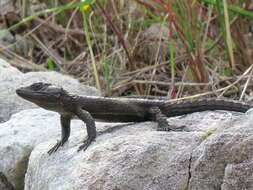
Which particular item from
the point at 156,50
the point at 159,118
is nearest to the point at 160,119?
the point at 159,118

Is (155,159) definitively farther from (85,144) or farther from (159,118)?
(159,118)

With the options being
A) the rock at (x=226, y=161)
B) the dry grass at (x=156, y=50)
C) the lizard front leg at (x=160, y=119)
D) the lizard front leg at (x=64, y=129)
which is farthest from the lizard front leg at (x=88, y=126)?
the dry grass at (x=156, y=50)

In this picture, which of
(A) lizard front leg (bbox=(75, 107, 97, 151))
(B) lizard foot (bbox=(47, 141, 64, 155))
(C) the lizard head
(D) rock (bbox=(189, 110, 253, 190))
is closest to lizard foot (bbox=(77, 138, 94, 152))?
(A) lizard front leg (bbox=(75, 107, 97, 151))

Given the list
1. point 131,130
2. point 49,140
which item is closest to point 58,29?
point 49,140

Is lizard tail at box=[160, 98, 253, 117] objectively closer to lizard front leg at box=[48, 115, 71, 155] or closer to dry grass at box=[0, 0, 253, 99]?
lizard front leg at box=[48, 115, 71, 155]

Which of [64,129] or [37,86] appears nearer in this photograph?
[37,86]

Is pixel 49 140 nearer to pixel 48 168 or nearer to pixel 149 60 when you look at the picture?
pixel 48 168
